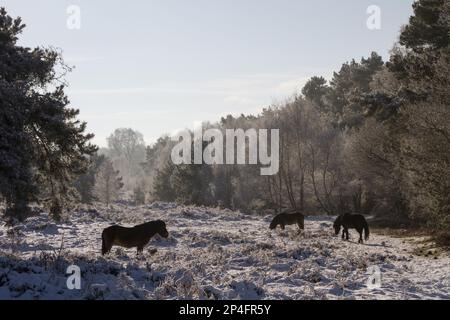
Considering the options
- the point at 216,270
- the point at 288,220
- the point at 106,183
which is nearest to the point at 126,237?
the point at 216,270

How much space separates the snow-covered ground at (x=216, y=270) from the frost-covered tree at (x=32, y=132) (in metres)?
1.97

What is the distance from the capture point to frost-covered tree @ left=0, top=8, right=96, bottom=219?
13227mm

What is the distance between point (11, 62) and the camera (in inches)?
586

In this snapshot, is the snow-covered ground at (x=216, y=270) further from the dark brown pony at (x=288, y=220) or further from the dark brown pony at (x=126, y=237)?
the dark brown pony at (x=288, y=220)

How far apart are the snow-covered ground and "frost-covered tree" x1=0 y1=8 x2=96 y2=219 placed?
77.7 inches

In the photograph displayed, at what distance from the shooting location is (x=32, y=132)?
15477 mm

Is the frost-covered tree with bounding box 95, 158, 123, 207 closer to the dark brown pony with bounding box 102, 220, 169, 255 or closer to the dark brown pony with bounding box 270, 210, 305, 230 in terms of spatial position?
the dark brown pony with bounding box 270, 210, 305, 230

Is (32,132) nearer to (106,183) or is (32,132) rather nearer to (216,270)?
(216,270)

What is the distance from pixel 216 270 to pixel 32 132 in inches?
307

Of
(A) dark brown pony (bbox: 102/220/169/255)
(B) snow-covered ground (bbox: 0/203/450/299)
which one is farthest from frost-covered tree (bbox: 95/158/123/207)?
(A) dark brown pony (bbox: 102/220/169/255)
